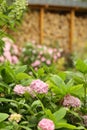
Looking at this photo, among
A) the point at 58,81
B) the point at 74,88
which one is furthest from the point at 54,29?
the point at 74,88

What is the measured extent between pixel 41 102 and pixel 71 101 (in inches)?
6.1

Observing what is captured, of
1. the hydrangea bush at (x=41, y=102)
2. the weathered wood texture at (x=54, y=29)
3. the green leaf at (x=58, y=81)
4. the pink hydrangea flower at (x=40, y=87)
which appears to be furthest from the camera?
the weathered wood texture at (x=54, y=29)

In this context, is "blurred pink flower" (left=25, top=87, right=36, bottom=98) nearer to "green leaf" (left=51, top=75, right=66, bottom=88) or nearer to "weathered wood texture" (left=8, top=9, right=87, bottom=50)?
"green leaf" (left=51, top=75, right=66, bottom=88)

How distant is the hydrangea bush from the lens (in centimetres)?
218

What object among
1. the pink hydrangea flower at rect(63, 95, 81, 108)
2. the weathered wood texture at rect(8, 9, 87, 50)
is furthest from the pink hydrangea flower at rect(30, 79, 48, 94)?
the weathered wood texture at rect(8, 9, 87, 50)

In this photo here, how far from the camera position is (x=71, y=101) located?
2.42 m

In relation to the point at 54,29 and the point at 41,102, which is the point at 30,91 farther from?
the point at 54,29

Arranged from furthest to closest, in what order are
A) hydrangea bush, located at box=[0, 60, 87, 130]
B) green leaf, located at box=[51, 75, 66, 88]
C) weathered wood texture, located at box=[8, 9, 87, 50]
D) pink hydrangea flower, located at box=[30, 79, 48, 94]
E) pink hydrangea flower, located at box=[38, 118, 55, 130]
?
weathered wood texture, located at box=[8, 9, 87, 50] → green leaf, located at box=[51, 75, 66, 88] → pink hydrangea flower, located at box=[30, 79, 48, 94] → hydrangea bush, located at box=[0, 60, 87, 130] → pink hydrangea flower, located at box=[38, 118, 55, 130]

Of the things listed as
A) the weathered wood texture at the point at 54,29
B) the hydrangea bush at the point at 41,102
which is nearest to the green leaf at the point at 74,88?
the hydrangea bush at the point at 41,102

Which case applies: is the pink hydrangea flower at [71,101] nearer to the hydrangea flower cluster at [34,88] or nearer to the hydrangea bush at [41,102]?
the hydrangea bush at [41,102]

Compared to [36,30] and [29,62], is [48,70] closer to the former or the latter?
[29,62]

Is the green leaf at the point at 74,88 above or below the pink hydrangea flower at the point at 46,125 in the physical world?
above

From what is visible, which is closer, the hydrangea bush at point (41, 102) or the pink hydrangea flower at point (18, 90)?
the hydrangea bush at point (41, 102)

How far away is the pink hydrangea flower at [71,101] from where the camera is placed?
7.89ft
